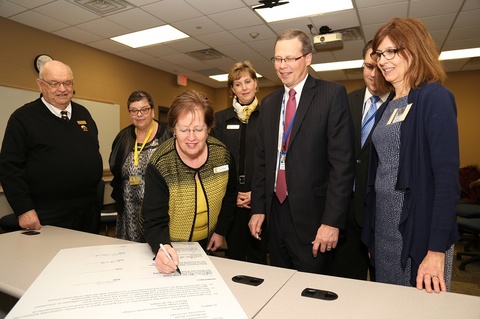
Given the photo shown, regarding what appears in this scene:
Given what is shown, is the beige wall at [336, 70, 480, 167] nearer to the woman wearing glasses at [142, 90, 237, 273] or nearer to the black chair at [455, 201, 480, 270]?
the black chair at [455, 201, 480, 270]

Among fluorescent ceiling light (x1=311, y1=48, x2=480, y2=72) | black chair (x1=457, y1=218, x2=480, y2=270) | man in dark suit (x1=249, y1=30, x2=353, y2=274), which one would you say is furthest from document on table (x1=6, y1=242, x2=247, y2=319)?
fluorescent ceiling light (x1=311, y1=48, x2=480, y2=72)

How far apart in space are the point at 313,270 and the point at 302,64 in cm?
105

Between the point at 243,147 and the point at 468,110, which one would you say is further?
the point at 468,110

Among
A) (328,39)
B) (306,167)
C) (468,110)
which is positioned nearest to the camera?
(306,167)

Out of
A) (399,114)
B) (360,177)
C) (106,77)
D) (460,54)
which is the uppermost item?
(460,54)

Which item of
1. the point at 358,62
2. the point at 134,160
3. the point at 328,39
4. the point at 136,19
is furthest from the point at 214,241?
the point at 358,62

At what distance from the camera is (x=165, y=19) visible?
177 inches

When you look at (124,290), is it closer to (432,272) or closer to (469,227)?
(432,272)

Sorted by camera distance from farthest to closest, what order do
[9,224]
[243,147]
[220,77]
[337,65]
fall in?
1. [220,77]
2. [337,65]
3. [9,224]
4. [243,147]

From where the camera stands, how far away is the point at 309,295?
102cm

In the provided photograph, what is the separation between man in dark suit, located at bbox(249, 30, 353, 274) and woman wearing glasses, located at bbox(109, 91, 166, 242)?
1.11 m

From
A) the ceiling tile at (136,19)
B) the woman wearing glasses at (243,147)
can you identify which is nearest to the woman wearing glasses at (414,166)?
the woman wearing glasses at (243,147)

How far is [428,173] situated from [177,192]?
1021 mm

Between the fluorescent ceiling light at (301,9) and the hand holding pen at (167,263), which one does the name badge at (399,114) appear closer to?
the hand holding pen at (167,263)
